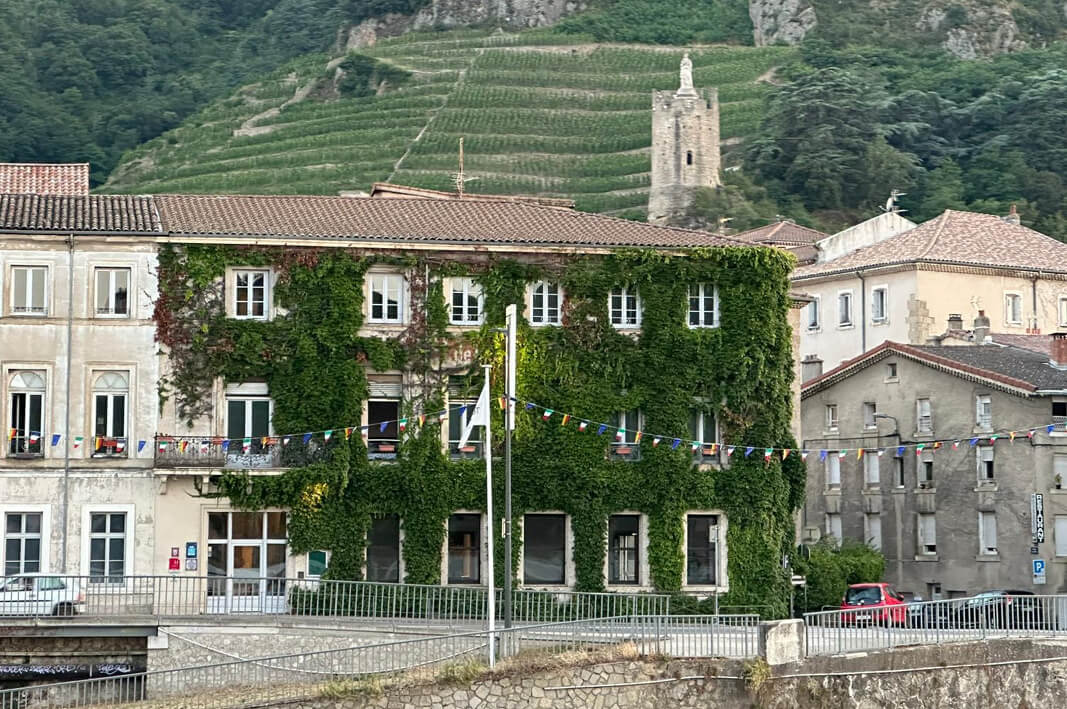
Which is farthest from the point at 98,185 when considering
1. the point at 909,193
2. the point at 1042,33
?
the point at 1042,33

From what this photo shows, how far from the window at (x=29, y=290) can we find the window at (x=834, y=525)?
25145 millimetres

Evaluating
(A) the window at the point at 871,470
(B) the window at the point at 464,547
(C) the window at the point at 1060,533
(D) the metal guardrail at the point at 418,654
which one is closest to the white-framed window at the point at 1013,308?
(A) the window at the point at 871,470

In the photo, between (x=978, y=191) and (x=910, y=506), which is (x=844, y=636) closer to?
(x=910, y=506)

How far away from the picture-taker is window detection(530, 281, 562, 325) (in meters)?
53.2

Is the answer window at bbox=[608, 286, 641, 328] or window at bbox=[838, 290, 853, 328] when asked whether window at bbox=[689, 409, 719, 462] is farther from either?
window at bbox=[838, 290, 853, 328]

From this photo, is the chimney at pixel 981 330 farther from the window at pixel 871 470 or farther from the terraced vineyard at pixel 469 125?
the terraced vineyard at pixel 469 125

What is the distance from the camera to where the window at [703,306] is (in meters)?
53.7

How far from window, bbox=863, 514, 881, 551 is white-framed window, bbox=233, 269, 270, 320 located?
67.1 feet

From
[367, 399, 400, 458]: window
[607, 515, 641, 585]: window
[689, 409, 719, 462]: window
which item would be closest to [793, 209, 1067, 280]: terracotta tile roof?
[689, 409, 719, 462]: window

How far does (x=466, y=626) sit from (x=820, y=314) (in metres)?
36.8

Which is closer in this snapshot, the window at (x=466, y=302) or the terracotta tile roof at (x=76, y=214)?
the terracotta tile roof at (x=76, y=214)

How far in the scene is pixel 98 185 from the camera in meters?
166

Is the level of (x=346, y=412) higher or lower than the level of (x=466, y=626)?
higher

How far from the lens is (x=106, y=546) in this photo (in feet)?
164
